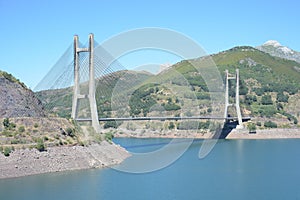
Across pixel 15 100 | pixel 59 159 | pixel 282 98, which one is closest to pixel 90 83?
pixel 15 100

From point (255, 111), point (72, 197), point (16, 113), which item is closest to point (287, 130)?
point (255, 111)

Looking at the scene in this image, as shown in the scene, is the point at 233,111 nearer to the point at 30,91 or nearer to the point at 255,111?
the point at 255,111

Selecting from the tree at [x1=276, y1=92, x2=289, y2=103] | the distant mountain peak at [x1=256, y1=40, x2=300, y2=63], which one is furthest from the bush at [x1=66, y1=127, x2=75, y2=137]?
the distant mountain peak at [x1=256, y1=40, x2=300, y2=63]

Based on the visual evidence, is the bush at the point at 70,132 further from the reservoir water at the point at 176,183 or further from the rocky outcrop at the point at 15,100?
the reservoir water at the point at 176,183

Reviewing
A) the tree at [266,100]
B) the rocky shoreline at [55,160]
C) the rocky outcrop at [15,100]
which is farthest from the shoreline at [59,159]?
the tree at [266,100]

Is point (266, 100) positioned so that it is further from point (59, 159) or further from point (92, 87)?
point (59, 159)
